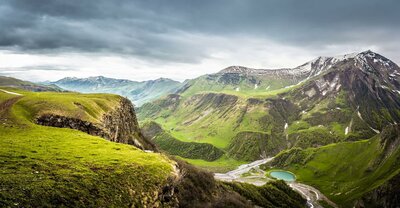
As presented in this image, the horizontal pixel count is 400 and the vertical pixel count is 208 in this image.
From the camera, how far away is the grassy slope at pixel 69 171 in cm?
4100

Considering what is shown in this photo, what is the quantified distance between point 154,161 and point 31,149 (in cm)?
2282

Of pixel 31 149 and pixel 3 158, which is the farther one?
pixel 31 149

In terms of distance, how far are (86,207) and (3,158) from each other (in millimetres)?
17406

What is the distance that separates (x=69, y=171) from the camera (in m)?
48.4

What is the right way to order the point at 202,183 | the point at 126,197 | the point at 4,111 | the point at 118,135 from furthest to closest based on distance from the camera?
the point at 202,183, the point at 118,135, the point at 4,111, the point at 126,197

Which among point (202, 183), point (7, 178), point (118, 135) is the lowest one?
point (202, 183)

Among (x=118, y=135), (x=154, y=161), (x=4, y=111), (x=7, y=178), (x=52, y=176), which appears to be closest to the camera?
(x=7, y=178)

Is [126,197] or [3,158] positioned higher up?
[3,158]

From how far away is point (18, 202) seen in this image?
37188 mm

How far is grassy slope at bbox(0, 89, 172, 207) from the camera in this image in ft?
135

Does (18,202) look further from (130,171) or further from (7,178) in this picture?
(130,171)

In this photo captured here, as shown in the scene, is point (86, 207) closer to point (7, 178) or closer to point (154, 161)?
point (7, 178)

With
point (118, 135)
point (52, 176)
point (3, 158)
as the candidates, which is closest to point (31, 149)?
point (3, 158)

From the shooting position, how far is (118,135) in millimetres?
140250
